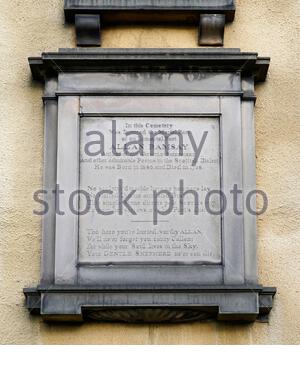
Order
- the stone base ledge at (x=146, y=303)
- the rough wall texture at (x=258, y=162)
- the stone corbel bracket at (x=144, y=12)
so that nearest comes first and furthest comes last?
the stone base ledge at (x=146, y=303)
the rough wall texture at (x=258, y=162)
the stone corbel bracket at (x=144, y=12)

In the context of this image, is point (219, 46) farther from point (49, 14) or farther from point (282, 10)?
point (49, 14)

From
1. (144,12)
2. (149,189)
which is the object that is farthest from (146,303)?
(144,12)

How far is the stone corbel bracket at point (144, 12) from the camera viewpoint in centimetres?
800

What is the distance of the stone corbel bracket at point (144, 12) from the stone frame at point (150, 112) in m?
0.19

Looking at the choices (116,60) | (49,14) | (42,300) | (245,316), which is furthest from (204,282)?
(49,14)

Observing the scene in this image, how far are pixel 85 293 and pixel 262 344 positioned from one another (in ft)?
4.02

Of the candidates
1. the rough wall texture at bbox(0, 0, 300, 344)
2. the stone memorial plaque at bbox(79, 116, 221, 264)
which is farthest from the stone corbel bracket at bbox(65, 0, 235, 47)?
the stone memorial plaque at bbox(79, 116, 221, 264)

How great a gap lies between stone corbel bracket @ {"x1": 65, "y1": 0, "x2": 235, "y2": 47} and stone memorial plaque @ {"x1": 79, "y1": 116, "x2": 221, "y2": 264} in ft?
2.19

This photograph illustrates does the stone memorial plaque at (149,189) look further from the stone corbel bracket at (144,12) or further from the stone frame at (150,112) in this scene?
the stone corbel bracket at (144,12)

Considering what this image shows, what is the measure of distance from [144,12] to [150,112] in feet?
2.61

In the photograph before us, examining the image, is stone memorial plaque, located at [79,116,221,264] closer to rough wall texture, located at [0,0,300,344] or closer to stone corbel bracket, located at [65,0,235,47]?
rough wall texture, located at [0,0,300,344]

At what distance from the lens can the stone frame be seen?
24.0 ft

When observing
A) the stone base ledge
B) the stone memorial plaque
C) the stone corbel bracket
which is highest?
the stone corbel bracket

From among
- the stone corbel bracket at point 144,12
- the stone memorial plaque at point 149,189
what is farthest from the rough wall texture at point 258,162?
the stone memorial plaque at point 149,189
